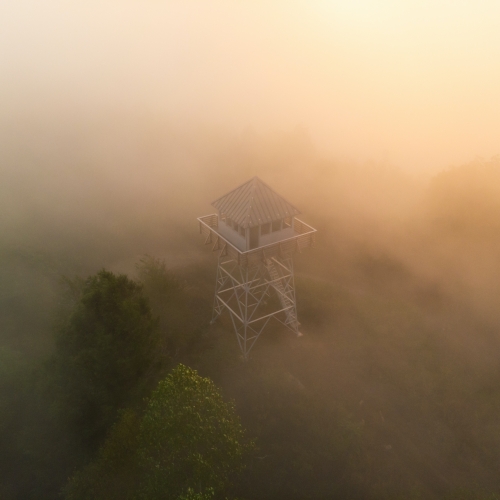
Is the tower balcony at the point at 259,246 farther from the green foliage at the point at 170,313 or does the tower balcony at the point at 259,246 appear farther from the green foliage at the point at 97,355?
the green foliage at the point at 97,355

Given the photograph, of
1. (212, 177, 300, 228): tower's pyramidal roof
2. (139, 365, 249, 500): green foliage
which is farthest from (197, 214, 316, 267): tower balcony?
(139, 365, 249, 500): green foliage

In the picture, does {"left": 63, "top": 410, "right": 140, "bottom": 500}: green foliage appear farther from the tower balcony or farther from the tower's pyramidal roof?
the tower's pyramidal roof

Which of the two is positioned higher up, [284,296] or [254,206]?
[254,206]

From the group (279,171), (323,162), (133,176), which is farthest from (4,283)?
(323,162)

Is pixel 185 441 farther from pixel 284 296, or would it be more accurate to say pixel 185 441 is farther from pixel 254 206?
pixel 284 296

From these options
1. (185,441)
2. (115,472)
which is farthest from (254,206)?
(115,472)

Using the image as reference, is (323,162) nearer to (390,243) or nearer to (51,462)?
(390,243)
